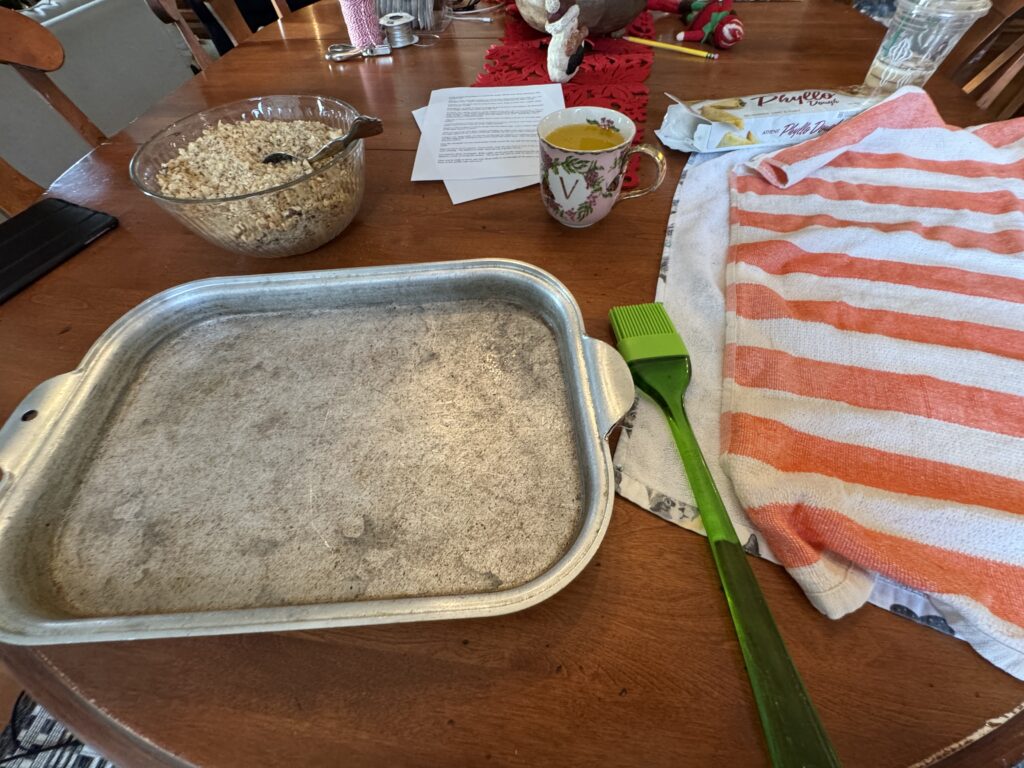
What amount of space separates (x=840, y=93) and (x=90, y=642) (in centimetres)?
91

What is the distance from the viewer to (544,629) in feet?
0.98

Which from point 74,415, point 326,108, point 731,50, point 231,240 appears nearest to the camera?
point 74,415

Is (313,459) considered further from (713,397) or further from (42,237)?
(42,237)

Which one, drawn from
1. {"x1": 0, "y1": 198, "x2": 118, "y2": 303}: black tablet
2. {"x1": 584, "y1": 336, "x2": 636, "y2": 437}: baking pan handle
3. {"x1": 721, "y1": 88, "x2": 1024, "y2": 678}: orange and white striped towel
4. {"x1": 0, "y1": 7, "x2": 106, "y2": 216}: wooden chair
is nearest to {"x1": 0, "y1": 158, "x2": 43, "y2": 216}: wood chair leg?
{"x1": 0, "y1": 7, "x2": 106, "y2": 216}: wooden chair

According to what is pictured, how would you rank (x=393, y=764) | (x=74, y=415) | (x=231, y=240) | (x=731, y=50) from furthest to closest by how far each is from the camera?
(x=731, y=50) < (x=231, y=240) < (x=74, y=415) < (x=393, y=764)

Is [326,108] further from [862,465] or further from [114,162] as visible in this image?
[862,465]

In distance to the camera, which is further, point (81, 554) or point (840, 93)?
point (840, 93)

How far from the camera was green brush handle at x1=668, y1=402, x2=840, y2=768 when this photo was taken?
242 mm

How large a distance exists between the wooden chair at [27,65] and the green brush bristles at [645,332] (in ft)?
2.63

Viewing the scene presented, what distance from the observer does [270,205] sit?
18.9 inches

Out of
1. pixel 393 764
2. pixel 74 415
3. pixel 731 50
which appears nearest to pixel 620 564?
pixel 393 764

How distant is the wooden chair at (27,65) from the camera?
2.17 feet

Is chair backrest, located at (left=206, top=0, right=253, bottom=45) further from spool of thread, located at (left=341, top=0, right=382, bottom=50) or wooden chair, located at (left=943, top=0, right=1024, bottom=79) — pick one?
wooden chair, located at (left=943, top=0, right=1024, bottom=79)

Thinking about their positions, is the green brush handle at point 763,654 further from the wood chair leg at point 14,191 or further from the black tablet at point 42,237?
the wood chair leg at point 14,191
